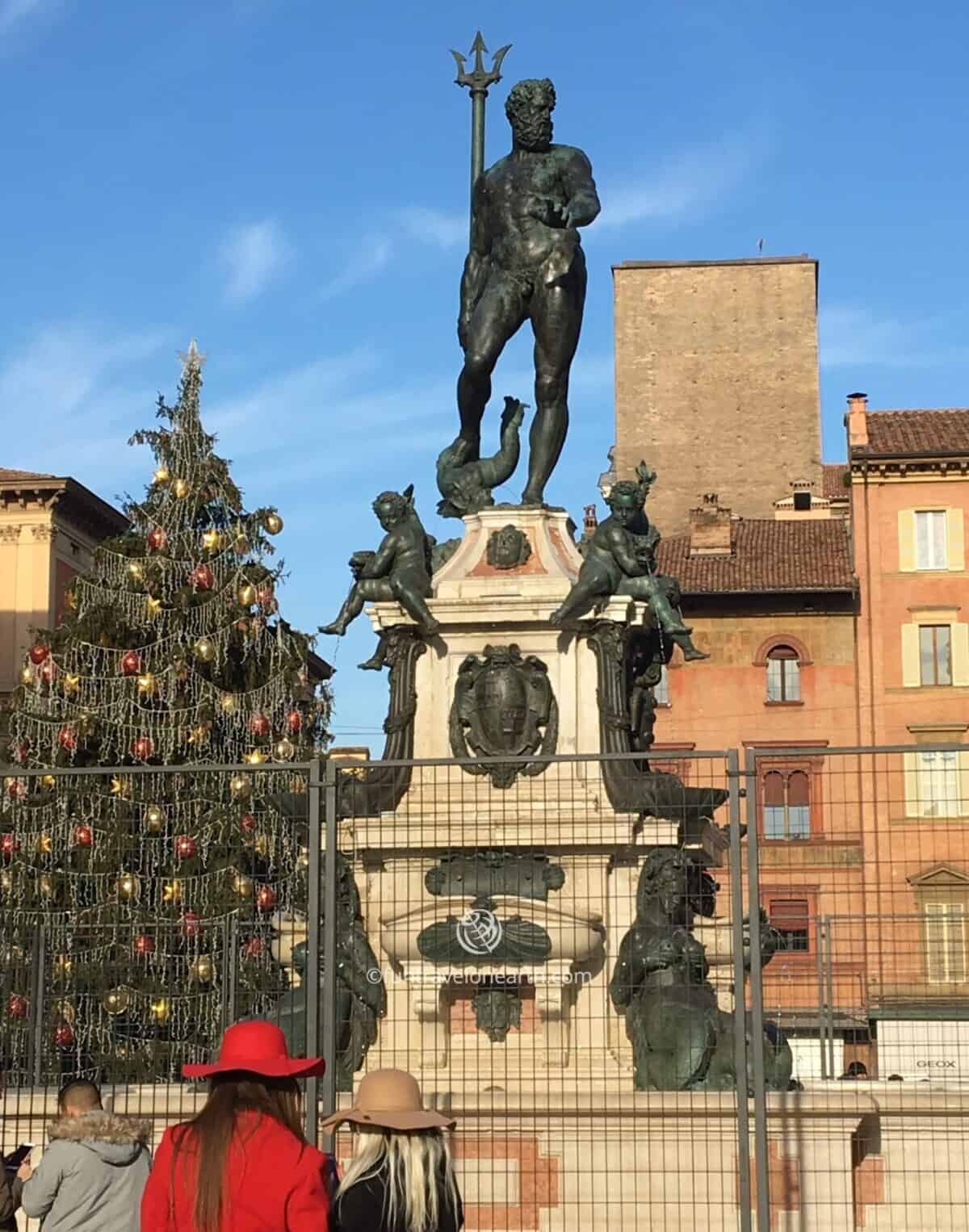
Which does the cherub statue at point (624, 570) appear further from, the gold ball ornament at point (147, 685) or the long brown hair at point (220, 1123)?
the gold ball ornament at point (147, 685)

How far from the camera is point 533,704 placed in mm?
13367

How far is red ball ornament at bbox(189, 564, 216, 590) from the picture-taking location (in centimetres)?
→ 2656

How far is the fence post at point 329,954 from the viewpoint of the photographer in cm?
928

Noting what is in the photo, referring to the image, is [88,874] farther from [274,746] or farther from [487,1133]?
[487,1133]

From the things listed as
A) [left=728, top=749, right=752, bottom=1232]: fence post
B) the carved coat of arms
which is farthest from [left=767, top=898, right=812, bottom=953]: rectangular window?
[left=728, top=749, right=752, bottom=1232]: fence post

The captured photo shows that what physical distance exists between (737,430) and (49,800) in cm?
3574

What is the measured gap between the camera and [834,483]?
58.0 metres

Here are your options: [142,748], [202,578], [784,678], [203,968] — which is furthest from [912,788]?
[203,968]

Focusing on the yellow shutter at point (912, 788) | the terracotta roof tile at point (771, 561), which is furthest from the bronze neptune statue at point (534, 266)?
the terracotta roof tile at point (771, 561)

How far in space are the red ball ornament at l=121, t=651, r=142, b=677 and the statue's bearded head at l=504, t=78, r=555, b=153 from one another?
492 inches

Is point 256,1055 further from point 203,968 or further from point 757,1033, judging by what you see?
point 203,968

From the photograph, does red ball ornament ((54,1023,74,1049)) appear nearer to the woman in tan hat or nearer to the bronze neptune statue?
the bronze neptune statue

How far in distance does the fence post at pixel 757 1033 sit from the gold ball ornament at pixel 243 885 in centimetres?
1397

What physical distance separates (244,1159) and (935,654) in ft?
146
